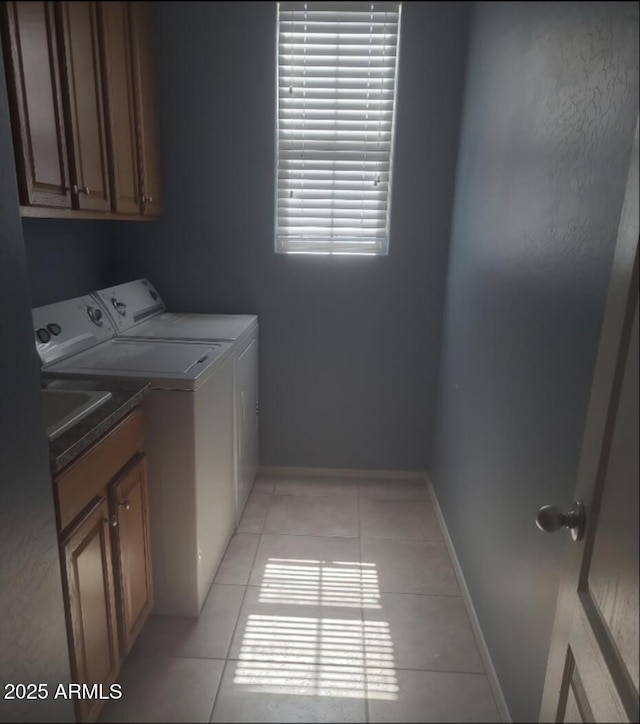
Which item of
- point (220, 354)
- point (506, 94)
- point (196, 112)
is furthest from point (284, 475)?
point (506, 94)

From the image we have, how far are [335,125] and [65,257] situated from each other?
1.41 m

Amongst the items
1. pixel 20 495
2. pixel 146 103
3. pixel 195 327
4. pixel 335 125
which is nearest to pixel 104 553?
pixel 20 495

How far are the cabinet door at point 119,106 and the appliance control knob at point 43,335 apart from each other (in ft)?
1.76

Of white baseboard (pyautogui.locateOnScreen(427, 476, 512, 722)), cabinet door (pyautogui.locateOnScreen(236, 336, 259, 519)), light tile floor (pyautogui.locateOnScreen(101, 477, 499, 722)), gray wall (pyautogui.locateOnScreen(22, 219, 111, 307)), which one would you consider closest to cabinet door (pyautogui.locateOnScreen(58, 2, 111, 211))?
gray wall (pyautogui.locateOnScreen(22, 219, 111, 307))

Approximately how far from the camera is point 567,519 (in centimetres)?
81

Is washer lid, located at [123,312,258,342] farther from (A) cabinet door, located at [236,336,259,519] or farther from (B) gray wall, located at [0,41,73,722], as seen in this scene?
(B) gray wall, located at [0,41,73,722]

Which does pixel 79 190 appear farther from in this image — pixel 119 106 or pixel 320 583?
pixel 320 583

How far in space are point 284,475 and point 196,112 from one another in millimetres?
1964

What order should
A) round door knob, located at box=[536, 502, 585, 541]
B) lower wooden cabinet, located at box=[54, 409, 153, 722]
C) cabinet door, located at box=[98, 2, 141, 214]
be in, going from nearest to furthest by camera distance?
1. round door knob, located at box=[536, 502, 585, 541]
2. lower wooden cabinet, located at box=[54, 409, 153, 722]
3. cabinet door, located at box=[98, 2, 141, 214]

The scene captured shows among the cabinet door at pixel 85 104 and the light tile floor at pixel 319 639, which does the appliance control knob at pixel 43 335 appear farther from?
the light tile floor at pixel 319 639

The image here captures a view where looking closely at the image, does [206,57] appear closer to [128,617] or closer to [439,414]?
[439,414]

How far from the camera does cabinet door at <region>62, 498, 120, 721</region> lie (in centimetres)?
120

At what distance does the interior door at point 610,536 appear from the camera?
0.64 m

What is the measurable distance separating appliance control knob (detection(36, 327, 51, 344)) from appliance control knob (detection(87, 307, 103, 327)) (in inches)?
11.4
